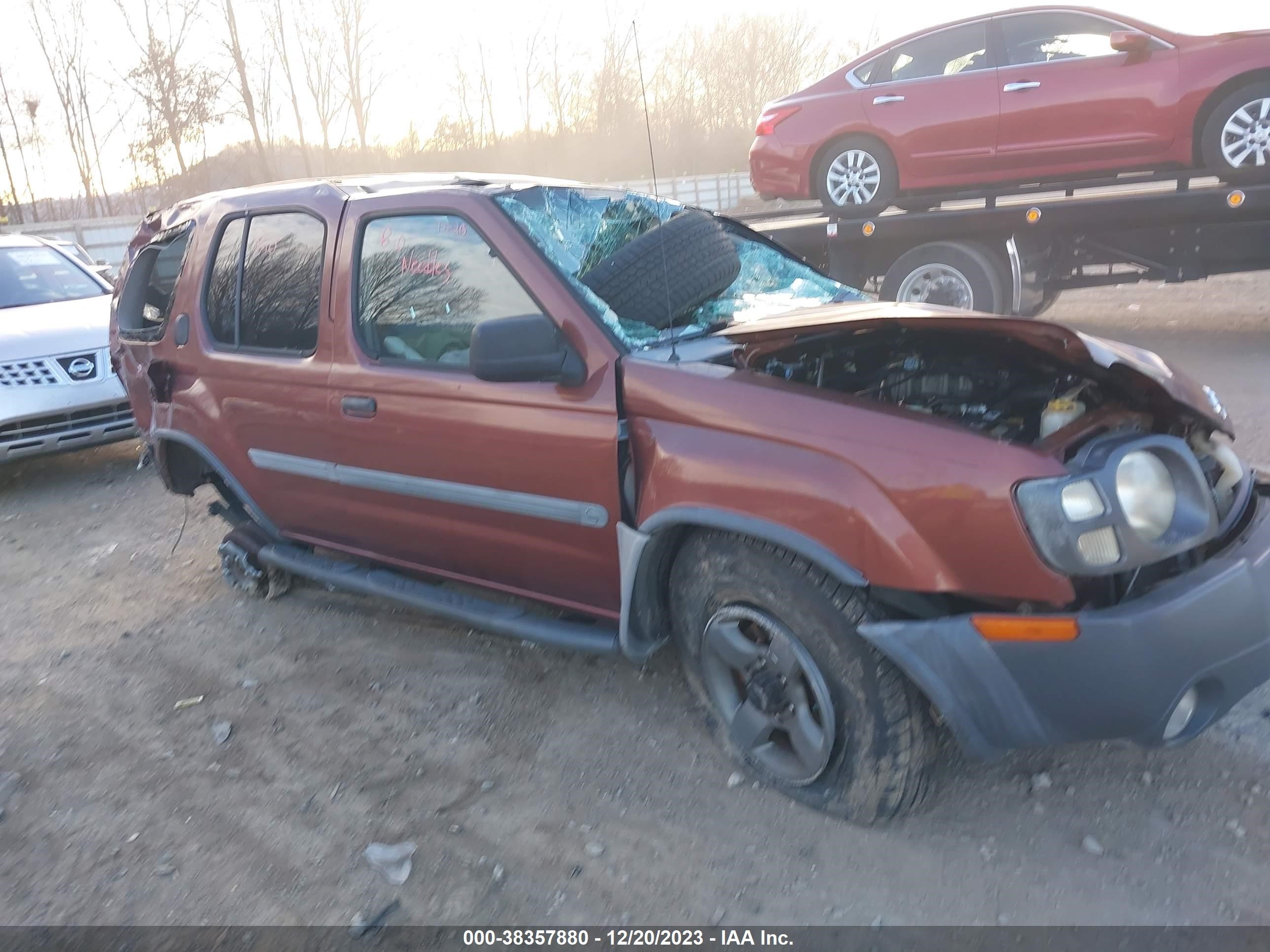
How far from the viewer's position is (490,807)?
2.91 metres

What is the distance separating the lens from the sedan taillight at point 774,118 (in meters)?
8.38

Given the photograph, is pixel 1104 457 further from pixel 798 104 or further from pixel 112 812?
pixel 798 104

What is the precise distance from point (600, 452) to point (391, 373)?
94cm

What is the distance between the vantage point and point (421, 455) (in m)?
3.35

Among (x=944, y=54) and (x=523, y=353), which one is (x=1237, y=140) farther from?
(x=523, y=353)

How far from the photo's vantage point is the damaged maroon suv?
2217 mm

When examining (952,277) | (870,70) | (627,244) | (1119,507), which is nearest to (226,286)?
(627,244)

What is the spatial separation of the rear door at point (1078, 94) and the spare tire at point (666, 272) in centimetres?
516

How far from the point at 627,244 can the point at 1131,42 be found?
5.51 m

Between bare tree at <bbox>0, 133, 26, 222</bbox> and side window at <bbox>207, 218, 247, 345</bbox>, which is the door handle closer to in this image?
side window at <bbox>207, 218, 247, 345</bbox>

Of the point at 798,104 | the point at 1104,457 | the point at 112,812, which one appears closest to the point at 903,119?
the point at 798,104

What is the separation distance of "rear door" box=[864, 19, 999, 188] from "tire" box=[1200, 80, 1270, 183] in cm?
148

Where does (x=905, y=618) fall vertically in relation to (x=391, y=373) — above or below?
below

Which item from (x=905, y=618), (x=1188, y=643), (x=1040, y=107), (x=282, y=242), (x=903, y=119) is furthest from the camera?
(x=903, y=119)
